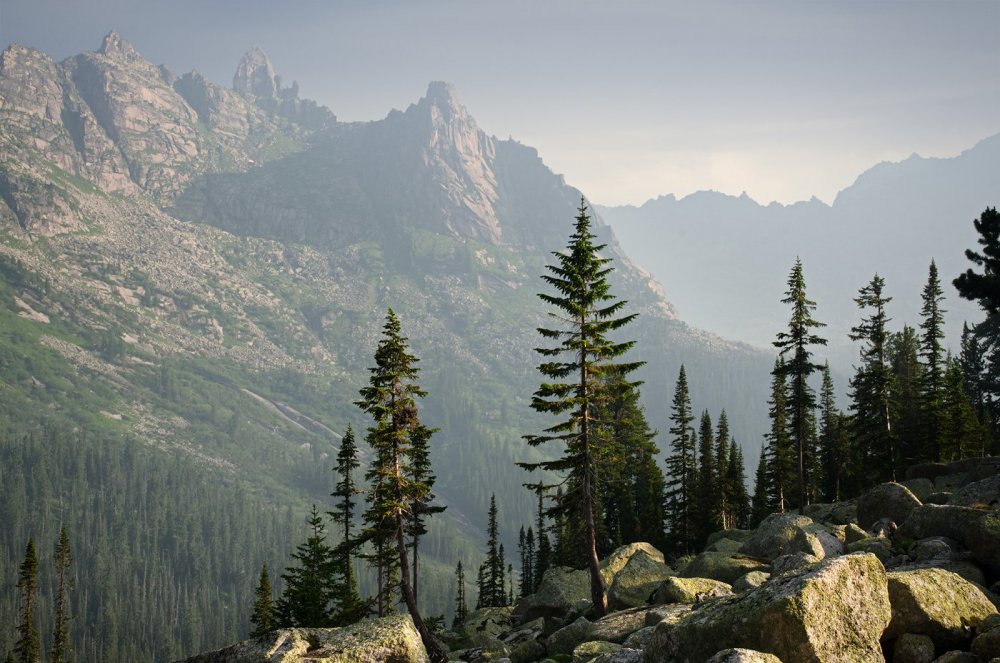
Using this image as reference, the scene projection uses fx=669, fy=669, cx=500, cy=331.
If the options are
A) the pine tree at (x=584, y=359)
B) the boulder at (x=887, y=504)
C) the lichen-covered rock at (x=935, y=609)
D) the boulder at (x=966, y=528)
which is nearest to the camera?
the lichen-covered rock at (x=935, y=609)

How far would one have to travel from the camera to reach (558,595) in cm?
4550

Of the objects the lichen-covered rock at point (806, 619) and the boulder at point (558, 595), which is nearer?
the lichen-covered rock at point (806, 619)

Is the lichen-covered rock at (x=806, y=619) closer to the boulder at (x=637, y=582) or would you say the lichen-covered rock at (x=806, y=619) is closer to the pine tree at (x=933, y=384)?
the boulder at (x=637, y=582)

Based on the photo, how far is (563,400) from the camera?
116ft

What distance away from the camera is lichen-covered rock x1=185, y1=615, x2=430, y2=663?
A: 19.4 meters

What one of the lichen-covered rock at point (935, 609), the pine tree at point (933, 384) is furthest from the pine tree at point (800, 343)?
the lichen-covered rock at point (935, 609)

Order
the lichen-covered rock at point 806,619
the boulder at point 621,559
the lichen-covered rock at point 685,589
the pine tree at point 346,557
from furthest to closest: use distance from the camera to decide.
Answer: the pine tree at point 346,557
the boulder at point 621,559
the lichen-covered rock at point 685,589
the lichen-covered rock at point 806,619

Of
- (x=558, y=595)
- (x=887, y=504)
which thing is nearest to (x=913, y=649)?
(x=887, y=504)

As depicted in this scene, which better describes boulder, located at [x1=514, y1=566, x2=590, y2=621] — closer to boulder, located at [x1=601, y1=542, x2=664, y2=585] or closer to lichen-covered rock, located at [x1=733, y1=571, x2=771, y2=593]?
boulder, located at [x1=601, y1=542, x2=664, y2=585]

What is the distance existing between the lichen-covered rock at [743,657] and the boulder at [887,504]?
27962mm

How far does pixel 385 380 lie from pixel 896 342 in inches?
3585

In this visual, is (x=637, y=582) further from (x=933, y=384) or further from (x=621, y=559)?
(x=933, y=384)

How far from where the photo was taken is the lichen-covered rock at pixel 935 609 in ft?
52.4

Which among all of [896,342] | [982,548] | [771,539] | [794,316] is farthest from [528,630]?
[896,342]
